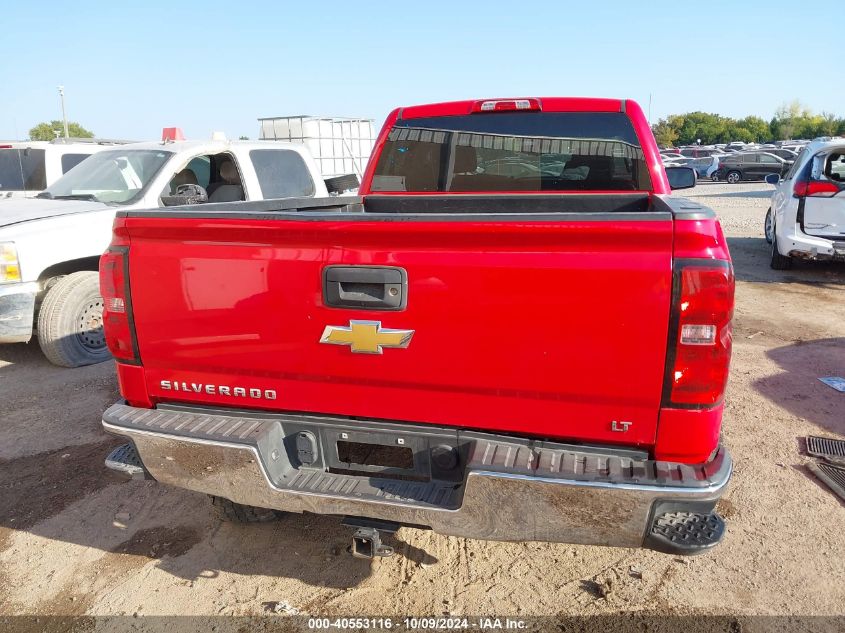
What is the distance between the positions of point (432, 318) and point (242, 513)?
171 centimetres

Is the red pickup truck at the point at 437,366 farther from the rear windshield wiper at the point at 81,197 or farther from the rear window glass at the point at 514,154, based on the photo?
the rear windshield wiper at the point at 81,197

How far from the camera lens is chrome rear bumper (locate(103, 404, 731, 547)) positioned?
2.00 metres

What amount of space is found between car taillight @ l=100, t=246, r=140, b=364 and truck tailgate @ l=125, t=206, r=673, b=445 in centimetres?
5

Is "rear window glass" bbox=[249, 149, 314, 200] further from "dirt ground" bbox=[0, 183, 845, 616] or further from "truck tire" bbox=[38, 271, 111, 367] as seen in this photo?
"dirt ground" bbox=[0, 183, 845, 616]

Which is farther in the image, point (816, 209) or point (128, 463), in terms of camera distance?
point (816, 209)

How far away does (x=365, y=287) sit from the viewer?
7.24 feet

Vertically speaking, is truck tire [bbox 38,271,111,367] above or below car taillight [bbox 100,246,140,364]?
below

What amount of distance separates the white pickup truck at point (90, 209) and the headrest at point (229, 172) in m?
0.01

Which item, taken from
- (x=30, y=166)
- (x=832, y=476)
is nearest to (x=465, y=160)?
(x=832, y=476)

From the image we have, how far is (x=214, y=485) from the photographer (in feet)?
7.89

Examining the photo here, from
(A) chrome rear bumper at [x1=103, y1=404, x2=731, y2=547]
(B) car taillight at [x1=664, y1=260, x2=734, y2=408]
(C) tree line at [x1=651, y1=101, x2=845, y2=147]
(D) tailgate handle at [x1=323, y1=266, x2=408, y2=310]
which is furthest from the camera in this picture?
(C) tree line at [x1=651, y1=101, x2=845, y2=147]

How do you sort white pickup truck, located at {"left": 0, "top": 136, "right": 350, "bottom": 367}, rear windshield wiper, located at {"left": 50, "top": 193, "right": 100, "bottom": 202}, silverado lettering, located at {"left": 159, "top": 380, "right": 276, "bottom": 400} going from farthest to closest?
rear windshield wiper, located at {"left": 50, "top": 193, "right": 100, "bottom": 202}, white pickup truck, located at {"left": 0, "top": 136, "right": 350, "bottom": 367}, silverado lettering, located at {"left": 159, "top": 380, "right": 276, "bottom": 400}

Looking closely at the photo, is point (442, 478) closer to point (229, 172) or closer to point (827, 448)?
point (827, 448)

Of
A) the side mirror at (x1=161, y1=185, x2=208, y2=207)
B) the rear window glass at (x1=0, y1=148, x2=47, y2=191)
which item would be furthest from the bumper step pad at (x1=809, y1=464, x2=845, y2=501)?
the rear window glass at (x1=0, y1=148, x2=47, y2=191)
